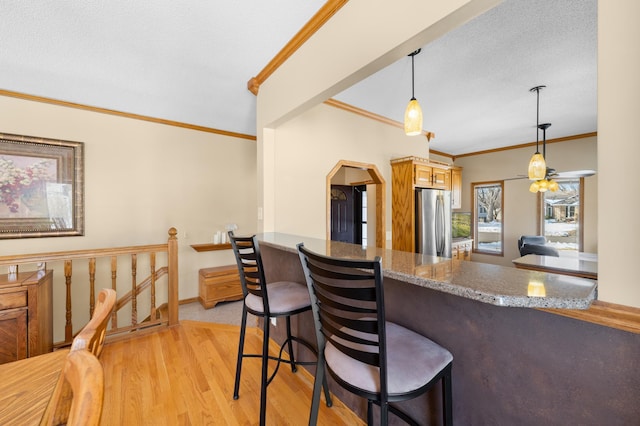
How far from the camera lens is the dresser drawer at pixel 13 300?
2090 millimetres

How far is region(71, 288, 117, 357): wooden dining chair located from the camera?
67cm

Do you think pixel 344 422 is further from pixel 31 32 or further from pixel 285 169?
pixel 31 32

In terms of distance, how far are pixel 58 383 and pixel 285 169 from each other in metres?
2.32

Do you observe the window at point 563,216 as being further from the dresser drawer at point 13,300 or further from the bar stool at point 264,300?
the dresser drawer at point 13,300

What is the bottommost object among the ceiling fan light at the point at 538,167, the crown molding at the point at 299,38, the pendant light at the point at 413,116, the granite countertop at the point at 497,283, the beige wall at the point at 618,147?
the granite countertop at the point at 497,283

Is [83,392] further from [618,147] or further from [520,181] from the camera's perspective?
[520,181]

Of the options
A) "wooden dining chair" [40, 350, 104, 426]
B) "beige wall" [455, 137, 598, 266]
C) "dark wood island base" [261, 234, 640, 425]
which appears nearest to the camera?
"wooden dining chair" [40, 350, 104, 426]

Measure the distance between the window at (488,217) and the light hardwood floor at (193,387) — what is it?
5.28m

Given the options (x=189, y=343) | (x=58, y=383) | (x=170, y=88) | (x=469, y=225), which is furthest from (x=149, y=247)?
(x=469, y=225)

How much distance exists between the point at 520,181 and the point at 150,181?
256 inches

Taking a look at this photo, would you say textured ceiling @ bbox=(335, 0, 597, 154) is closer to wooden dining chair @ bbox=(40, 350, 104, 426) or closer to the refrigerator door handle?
the refrigerator door handle

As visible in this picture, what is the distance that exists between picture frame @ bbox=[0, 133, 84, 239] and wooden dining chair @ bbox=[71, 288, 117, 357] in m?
3.04

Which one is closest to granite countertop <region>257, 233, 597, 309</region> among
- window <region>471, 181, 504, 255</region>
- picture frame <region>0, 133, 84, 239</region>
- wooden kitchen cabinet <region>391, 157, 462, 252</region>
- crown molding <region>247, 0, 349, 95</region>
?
crown molding <region>247, 0, 349, 95</region>

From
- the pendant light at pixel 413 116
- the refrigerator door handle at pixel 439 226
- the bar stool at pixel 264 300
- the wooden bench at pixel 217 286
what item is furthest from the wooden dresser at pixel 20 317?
the refrigerator door handle at pixel 439 226
